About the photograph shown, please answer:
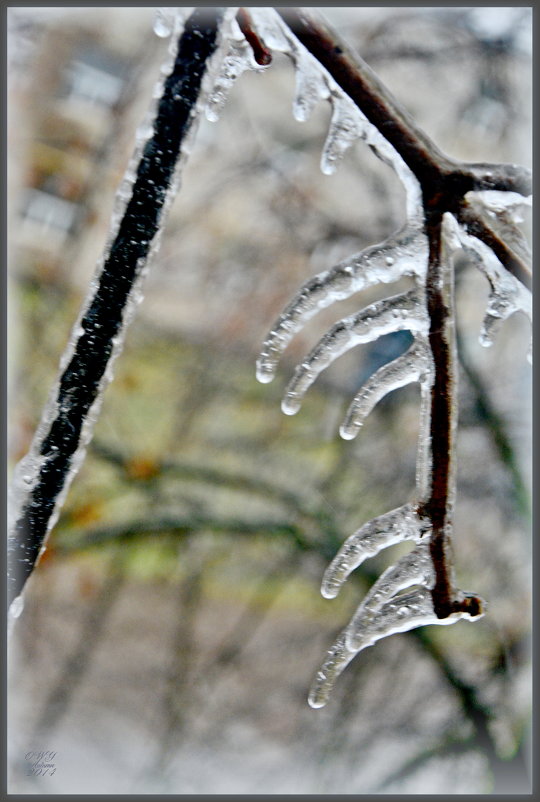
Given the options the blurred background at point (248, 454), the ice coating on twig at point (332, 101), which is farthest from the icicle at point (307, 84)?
the blurred background at point (248, 454)

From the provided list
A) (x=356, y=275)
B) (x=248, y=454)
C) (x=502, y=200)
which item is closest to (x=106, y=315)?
(x=356, y=275)

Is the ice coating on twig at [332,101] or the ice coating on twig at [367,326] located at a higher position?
the ice coating on twig at [332,101]

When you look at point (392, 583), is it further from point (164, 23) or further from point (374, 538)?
point (164, 23)

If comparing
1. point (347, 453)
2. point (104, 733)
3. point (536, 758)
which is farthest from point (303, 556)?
point (536, 758)

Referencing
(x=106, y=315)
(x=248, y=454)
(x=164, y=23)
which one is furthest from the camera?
(x=248, y=454)

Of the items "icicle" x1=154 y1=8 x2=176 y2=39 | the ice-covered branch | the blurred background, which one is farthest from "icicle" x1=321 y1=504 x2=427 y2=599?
the blurred background

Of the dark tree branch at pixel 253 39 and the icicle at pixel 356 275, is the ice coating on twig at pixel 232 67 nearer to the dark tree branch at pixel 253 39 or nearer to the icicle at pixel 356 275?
the dark tree branch at pixel 253 39
